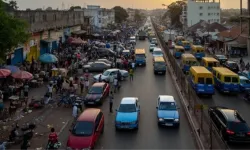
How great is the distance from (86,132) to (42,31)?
3052 cm

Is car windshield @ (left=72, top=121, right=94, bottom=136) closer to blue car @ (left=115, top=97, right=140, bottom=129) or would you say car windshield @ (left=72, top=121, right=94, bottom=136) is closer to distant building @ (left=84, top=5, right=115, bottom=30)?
blue car @ (left=115, top=97, right=140, bottom=129)

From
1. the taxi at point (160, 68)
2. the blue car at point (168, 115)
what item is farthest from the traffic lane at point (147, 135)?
the taxi at point (160, 68)

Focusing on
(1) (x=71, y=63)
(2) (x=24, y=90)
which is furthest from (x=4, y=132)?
(1) (x=71, y=63)

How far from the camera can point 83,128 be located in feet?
50.7

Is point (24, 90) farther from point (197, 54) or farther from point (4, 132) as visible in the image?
point (197, 54)

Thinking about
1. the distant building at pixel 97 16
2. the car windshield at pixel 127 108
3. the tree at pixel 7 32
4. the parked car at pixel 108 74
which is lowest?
the car windshield at pixel 127 108

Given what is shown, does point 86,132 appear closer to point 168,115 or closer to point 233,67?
point 168,115

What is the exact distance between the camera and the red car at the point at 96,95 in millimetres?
23172

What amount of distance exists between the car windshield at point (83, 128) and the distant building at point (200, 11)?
114 metres

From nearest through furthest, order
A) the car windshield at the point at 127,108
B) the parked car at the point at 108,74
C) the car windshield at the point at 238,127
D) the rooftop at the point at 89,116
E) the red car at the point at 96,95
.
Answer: the car windshield at the point at 238,127 < the rooftop at the point at 89,116 < the car windshield at the point at 127,108 < the red car at the point at 96,95 < the parked car at the point at 108,74

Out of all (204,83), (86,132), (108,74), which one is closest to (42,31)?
(108,74)

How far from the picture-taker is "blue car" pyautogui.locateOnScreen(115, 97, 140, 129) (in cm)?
1792

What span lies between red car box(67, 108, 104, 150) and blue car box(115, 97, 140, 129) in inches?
55.3

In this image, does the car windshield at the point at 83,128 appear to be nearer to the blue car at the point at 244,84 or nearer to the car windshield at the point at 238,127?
the car windshield at the point at 238,127
